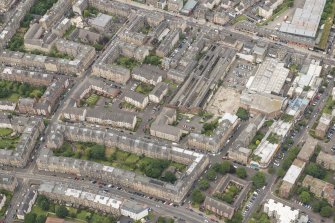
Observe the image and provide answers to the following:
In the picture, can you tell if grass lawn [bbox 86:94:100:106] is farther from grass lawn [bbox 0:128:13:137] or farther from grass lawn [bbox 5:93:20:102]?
grass lawn [bbox 0:128:13:137]

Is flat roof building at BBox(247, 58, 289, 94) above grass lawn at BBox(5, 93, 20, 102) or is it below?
above

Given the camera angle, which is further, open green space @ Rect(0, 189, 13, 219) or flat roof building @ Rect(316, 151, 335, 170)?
flat roof building @ Rect(316, 151, 335, 170)

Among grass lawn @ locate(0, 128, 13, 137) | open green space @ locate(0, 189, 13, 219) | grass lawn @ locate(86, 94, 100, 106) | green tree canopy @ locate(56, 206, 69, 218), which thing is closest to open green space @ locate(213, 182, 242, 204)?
green tree canopy @ locate(56, 206, 69, 218)

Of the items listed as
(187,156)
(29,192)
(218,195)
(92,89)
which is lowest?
(29,192)

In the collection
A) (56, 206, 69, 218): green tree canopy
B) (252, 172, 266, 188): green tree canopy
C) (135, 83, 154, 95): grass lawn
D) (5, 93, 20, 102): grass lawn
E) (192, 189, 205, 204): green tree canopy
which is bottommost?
(56, 206, 69, 218): green tree canopy

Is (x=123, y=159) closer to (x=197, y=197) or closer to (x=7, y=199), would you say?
(x=197, y=197)

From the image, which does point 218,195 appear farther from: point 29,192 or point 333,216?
point 29,192

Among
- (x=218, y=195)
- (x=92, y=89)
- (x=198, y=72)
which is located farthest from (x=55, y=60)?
(x=218, y=195)
